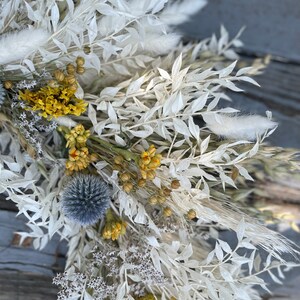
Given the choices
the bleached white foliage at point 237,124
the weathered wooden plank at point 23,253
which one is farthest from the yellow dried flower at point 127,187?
the weathered wooden plank at point 23,253

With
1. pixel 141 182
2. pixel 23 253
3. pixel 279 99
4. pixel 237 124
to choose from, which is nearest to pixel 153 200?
pixel 141 182

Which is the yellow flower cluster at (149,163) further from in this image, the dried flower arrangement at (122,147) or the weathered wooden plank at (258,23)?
the weathered wooden plank at (258,23)

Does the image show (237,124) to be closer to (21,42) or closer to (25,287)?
(21,42)

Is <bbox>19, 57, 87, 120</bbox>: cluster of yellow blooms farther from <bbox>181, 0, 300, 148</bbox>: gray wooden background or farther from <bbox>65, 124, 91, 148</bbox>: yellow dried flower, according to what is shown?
<bbox>181, 0, 300, 148</bbox>: gray wooden background

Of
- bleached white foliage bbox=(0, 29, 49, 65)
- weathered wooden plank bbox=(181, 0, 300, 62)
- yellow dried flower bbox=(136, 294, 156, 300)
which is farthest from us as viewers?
weathered wooden plank bbox=(181, 0, 300, 62)

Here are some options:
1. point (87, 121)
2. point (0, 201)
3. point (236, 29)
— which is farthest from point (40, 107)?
point (236, 29)

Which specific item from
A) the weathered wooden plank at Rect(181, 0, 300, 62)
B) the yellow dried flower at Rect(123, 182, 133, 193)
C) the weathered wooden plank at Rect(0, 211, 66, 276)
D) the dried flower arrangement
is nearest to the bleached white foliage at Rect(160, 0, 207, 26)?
the dried flower arrangement

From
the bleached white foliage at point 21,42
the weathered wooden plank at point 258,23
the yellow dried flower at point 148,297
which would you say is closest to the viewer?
the bleached white foliage at point 21,42
